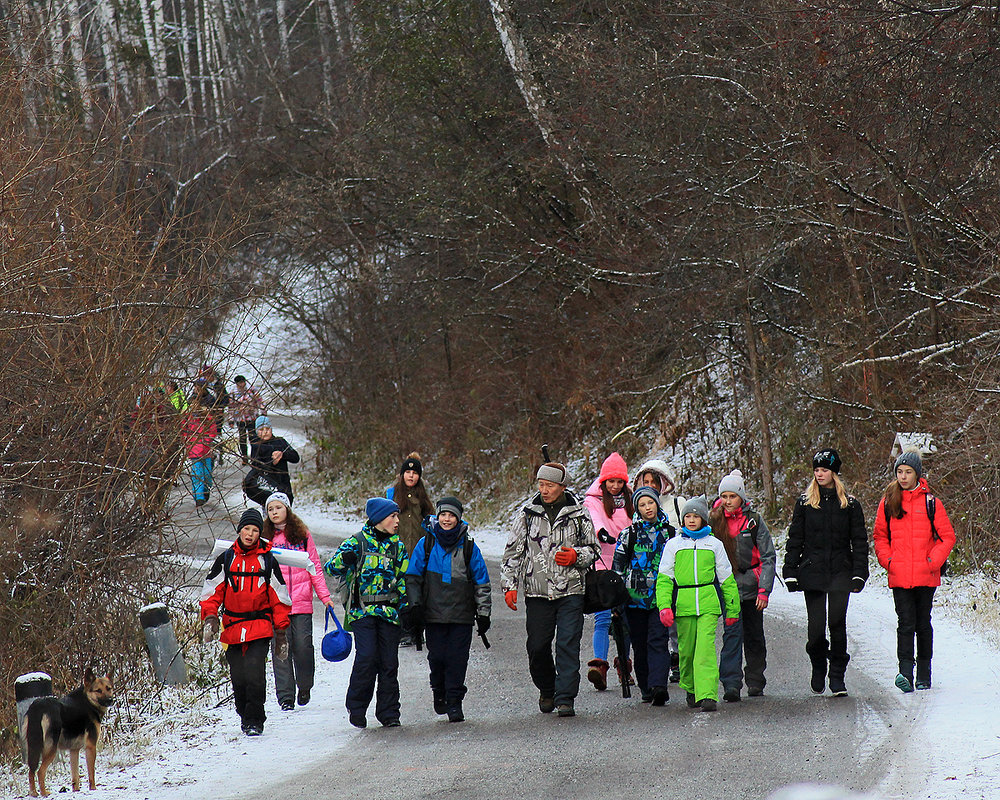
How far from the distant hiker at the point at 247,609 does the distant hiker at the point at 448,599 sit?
3.50ft

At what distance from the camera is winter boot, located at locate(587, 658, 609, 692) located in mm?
9672

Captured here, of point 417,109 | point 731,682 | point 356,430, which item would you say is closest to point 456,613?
point 731,682

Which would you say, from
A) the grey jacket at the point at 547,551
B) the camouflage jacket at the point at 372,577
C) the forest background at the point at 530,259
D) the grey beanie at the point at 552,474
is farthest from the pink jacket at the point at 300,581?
the grey beanie at the point at 552,474

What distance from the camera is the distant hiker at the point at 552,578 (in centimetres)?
891

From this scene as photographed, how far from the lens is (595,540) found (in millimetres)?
9109

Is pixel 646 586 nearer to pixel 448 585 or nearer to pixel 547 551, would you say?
pixel 547 551

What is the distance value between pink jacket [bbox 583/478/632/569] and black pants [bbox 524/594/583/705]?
3.29ft

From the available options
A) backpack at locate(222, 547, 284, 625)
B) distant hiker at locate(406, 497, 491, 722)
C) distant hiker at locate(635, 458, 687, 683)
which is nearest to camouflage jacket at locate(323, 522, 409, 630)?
distant hiker at locate(406, 497, 491, 722)

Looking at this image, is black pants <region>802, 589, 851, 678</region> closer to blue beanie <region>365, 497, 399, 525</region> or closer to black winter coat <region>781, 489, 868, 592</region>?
black winter coat <region>781, 489, 868, 592</region>

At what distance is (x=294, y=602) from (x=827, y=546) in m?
4.25

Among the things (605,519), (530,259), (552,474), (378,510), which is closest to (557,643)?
(552,474)

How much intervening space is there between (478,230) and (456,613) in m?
14.1

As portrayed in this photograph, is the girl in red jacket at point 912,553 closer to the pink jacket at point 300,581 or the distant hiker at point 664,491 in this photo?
the distant hiker at point 664,491

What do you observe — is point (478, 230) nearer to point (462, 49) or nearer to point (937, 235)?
point (462, 49)
